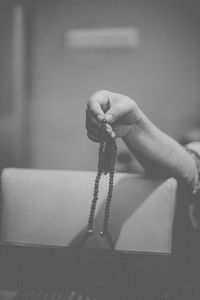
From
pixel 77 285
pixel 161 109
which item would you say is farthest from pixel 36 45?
pixel 77 285

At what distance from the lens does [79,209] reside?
3.25ft

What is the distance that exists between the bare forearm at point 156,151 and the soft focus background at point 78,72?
175cm

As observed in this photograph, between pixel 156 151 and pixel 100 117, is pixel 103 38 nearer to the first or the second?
pixel 156 151

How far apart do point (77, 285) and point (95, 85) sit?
2374 millimetres

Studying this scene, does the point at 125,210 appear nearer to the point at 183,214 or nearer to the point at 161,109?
the point at 183,214

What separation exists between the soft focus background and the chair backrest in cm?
176

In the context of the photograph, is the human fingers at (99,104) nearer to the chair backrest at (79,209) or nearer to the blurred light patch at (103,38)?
the chair backrest at (79,209)

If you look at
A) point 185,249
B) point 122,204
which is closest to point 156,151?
point 122,204

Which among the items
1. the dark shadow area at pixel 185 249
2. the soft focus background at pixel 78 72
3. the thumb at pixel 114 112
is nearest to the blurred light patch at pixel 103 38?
the soft focus background at pixel 78 72

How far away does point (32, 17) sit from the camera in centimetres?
303

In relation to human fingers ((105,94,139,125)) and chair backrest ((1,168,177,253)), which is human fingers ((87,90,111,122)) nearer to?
human fingers ((105,94,139,125))

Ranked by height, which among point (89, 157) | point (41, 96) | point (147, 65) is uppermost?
point (147, 65)

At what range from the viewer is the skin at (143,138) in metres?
0.76

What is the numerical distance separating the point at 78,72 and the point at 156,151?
2178 millimetres
